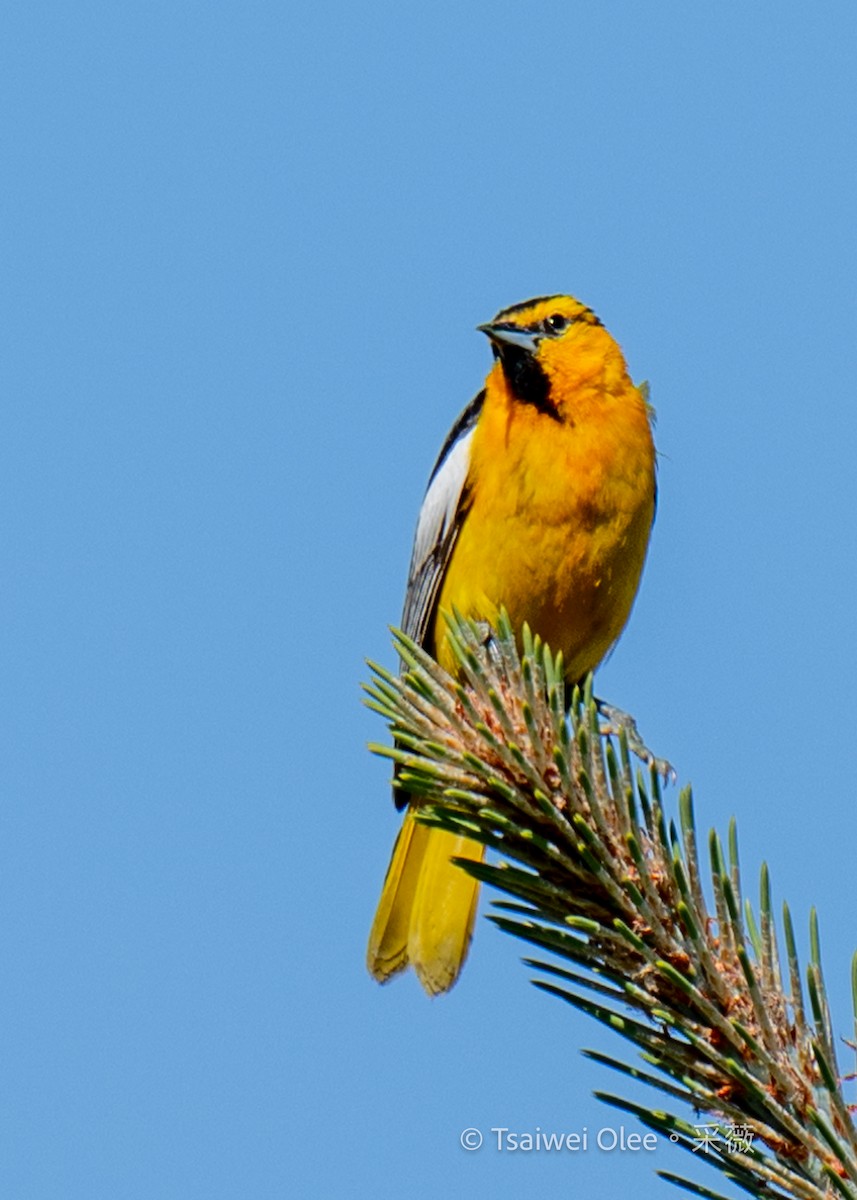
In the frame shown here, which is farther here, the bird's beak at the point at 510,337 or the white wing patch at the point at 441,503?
the bird's beak at the point at 510,337

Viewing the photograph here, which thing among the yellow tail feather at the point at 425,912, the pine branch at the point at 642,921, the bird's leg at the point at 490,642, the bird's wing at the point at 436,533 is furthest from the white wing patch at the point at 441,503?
the pine branch at the point at 642,921

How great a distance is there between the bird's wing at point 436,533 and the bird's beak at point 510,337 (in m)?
0.17

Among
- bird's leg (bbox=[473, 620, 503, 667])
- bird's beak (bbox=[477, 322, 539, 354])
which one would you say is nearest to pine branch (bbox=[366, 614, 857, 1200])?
bird's leg (bbox=[473, 620, 503, 667])

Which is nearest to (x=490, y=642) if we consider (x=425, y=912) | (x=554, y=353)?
(x=425, y=912)

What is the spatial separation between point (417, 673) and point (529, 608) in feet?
6.22

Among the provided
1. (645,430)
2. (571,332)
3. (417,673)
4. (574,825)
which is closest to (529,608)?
(645,430)

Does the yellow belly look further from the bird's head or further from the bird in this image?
the bird's head

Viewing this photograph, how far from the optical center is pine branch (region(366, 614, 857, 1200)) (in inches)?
57.9

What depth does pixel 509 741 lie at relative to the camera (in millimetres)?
1787

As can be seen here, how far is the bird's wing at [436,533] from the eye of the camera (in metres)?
4.15

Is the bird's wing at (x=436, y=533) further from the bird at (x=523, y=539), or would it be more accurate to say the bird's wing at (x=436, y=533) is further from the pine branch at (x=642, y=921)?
the pine branch at (x=642, y=921)

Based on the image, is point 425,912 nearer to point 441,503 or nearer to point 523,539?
point 523,539

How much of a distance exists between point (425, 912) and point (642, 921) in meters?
2.22

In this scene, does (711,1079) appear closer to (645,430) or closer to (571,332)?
(645,430)
